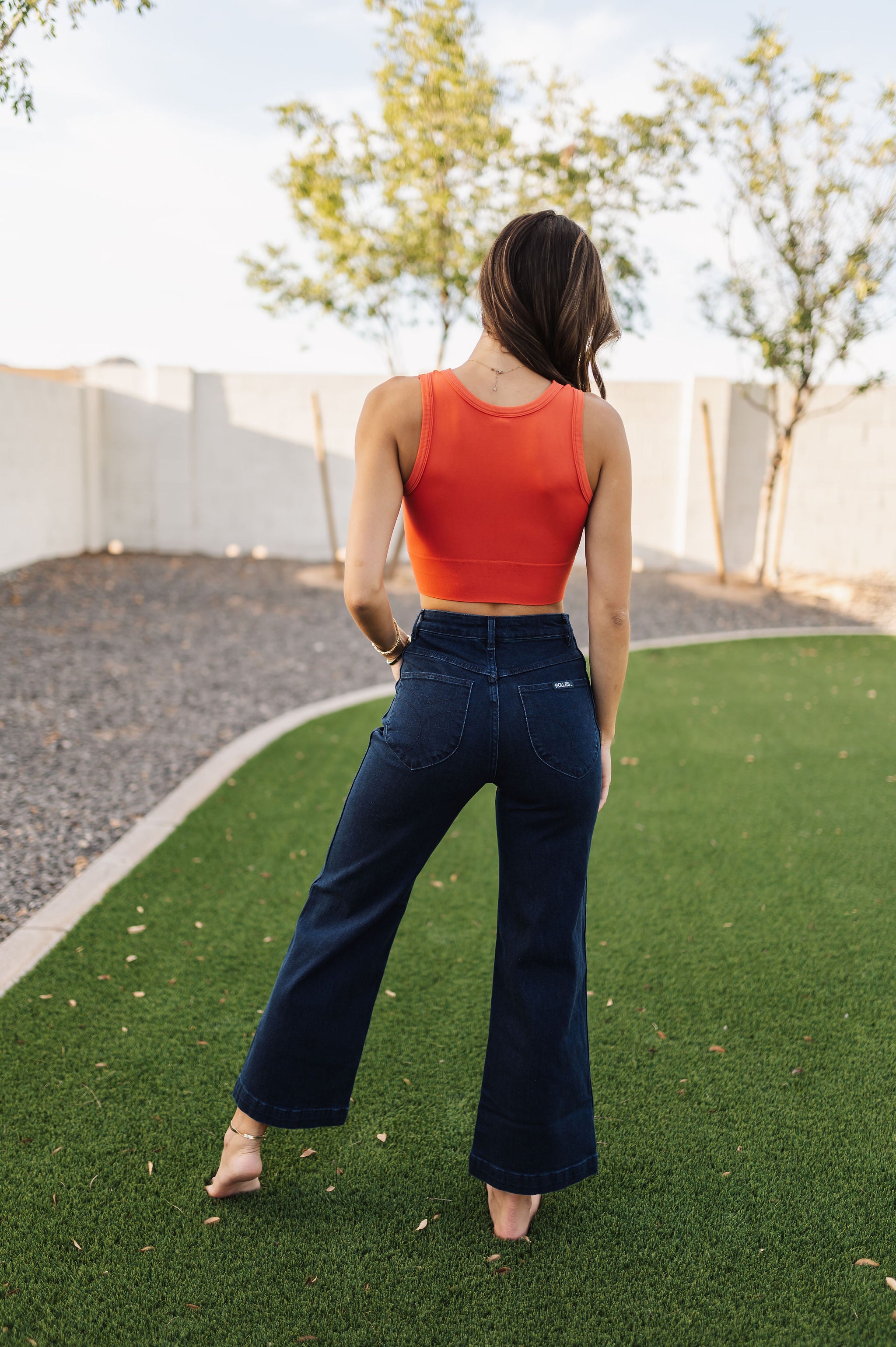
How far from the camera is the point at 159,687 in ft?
20.4

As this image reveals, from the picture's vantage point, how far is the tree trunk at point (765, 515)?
10.6 metres

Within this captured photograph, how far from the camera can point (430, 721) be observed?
155 cm

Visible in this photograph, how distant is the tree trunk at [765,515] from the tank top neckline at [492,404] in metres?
9.70

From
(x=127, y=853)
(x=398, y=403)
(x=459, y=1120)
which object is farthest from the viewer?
(x=127, y=853)

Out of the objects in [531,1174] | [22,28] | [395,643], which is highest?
[22,28]

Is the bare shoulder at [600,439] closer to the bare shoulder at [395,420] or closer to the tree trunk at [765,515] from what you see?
the bare shoulder at [395,420]

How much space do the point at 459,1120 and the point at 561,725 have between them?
1.09 meters

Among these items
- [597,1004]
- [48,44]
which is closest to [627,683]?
[597,1004]

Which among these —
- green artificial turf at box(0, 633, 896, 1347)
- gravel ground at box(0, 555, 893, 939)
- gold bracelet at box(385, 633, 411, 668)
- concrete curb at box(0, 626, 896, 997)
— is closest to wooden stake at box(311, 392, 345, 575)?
gravel ground at box(0, 555, 893, 939)

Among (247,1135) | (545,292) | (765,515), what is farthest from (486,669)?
(765,515)

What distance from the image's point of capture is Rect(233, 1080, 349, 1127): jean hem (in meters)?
1.74

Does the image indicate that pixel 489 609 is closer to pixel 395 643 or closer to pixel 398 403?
pixel 395 643

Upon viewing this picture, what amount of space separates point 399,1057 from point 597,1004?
0.60 m

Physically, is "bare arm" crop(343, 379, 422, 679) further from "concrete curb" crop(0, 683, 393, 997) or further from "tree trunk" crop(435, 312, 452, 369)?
"tree trunk" crop(435, 312, 452, 369)
